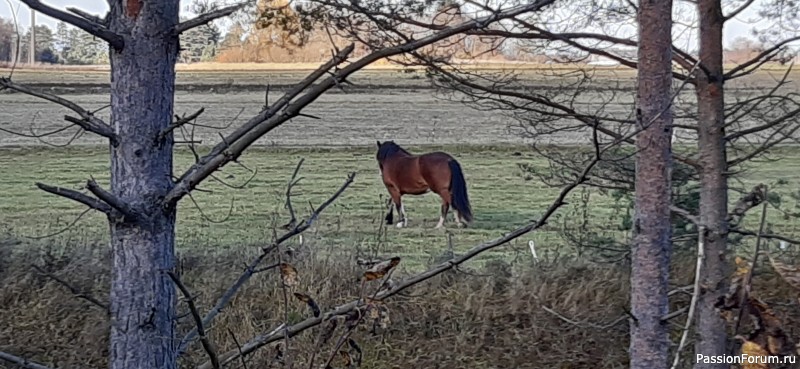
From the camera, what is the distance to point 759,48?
4.68m

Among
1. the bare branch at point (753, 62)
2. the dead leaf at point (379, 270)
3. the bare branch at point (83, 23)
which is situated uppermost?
the bare branch at point (753, 62)

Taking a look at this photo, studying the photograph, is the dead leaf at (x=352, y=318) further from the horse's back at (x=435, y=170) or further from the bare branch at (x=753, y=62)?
the horse's back at (x=435, y=170)

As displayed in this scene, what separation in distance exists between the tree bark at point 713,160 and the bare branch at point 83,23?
352cm

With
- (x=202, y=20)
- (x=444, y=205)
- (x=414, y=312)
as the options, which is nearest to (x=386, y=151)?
(x=444, y=205)

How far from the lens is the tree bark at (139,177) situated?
1599 mm

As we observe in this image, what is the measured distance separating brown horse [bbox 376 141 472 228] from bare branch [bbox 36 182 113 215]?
33.3 feet

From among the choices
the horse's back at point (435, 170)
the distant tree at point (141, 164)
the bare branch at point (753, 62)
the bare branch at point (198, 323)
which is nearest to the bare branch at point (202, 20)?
the distant tree at point (141, 164)

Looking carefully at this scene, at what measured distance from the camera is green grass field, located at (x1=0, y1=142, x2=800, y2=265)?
805 cm

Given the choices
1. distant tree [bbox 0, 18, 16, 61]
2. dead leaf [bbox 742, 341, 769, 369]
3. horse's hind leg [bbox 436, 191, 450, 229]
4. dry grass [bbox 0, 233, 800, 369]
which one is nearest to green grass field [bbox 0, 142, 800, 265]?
horse's hind leg [bbox 436, 191, 450, 229]

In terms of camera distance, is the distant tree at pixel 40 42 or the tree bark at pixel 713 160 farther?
the tree bark at pixel 713 160

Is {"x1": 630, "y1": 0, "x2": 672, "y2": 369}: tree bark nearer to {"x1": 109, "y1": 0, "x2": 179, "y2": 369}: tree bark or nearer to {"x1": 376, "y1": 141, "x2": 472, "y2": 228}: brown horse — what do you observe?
{"x1": 109, "y1": 0, "x2": 179, "y2": 369}: tree bark

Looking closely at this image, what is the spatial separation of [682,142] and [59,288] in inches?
180

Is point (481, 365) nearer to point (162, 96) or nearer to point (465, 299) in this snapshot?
point (465, 299)

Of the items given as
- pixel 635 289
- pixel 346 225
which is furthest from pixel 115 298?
pixel 346 225
